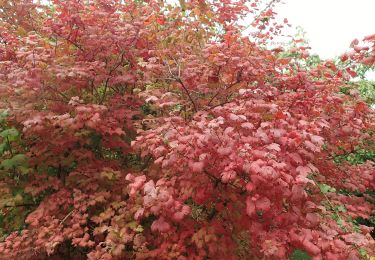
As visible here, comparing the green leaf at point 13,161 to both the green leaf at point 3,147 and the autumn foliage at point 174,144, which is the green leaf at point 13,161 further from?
the green leaf at point 3,147

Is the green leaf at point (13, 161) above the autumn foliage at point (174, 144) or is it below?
below

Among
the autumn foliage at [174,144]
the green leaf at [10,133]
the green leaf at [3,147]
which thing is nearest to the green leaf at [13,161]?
the autumn foliage at [174,144]

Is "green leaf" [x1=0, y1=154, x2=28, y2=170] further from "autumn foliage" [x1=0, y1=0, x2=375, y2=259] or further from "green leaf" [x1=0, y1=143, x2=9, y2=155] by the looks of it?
"green leaf" [x1=0, y1=143, x2=9, y2=155]

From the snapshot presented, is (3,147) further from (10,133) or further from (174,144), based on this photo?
(174,144)

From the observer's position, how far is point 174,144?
3.38 m

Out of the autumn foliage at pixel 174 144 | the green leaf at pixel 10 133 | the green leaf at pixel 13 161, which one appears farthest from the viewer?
the green leaf at pixel 13 161

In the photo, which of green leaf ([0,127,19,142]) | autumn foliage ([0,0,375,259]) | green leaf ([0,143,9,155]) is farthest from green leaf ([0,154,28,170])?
green leaf ([0,127,19,142])

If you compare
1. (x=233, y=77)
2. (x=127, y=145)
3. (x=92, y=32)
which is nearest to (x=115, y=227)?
(x=127, y=145)

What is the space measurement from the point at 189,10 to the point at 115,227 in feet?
13.6

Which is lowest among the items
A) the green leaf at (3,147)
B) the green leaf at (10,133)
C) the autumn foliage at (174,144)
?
the green leaf at (3,147)

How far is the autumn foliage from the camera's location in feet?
10.5

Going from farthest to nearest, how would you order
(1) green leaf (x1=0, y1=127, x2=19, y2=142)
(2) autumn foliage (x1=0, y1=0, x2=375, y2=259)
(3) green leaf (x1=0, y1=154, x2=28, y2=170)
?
(3) green leaf (x1=0, y1=154, x2=28, y2=170) → (1) green leaf (x1=0, y1=127, x2=19, y2=142) → (2) autumn foliage (x1=0, y1=0, x2=375, y2=259)

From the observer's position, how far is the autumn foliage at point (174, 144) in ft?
10.5

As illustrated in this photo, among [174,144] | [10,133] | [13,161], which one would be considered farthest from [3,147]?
[174,144]
